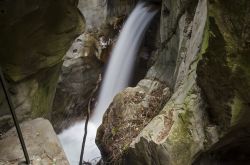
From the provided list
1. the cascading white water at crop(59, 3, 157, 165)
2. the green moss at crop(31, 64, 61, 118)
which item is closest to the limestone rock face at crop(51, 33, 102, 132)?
the cascading white water at crop(59, 3, 157, 165)

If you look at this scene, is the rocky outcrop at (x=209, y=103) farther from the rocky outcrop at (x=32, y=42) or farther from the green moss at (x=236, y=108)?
the rocky outcrop at (x=32, y=42)

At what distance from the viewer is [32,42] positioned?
6074 mm

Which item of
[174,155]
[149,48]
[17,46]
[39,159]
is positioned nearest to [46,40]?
[17,46]

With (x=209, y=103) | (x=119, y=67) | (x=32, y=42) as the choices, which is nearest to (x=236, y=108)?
(x=209, y=103)

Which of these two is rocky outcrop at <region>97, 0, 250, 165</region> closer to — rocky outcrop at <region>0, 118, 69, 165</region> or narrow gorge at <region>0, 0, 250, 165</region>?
narrow gorge at <region>0, 0, 250, 165</region>

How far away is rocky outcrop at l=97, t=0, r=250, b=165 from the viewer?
15.0 feet

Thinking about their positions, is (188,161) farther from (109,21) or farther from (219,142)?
(109,21)

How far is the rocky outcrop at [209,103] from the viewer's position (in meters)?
4.57

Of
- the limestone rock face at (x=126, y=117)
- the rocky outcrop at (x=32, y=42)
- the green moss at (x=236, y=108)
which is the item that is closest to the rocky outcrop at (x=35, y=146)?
the rocky outcrop at (x=32, y=42)

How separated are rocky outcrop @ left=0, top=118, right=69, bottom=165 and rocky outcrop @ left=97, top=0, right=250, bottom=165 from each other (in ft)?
4.30

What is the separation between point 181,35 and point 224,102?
316cm

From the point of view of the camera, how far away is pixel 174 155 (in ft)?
17.1

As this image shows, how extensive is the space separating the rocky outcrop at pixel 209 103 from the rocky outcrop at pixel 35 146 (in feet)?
4.30

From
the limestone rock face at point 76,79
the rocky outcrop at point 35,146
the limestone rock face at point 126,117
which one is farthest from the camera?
the limestone rock face at point 76,79
